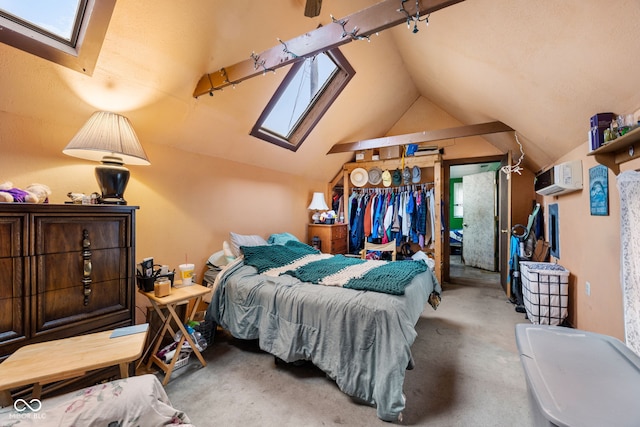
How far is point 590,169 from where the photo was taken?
2.16 m

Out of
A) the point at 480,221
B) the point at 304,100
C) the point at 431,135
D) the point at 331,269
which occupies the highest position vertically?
the point at 304,100

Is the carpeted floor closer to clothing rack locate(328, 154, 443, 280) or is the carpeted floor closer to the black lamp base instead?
the black lamp base

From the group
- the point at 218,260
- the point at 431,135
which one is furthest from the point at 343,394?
the point at 431,135

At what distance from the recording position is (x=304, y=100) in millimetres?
3352

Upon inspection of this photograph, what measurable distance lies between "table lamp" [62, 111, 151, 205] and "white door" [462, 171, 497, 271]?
6014 mm

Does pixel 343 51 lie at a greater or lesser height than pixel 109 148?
greater

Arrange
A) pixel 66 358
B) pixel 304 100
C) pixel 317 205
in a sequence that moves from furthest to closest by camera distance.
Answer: pixel 317 205
pixel 304 100
pixel 66 358

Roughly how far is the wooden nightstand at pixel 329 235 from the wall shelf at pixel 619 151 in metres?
3.11

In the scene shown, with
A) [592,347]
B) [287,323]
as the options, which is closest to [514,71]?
[592,347]

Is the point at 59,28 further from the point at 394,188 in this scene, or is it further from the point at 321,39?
the point at 394,188

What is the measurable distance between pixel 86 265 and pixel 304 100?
2831 mm

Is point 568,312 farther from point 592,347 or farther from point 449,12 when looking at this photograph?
point 449,12

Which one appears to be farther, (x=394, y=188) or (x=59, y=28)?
(x=394, y=188)

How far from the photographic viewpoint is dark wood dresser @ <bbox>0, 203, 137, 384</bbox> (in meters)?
1.25
